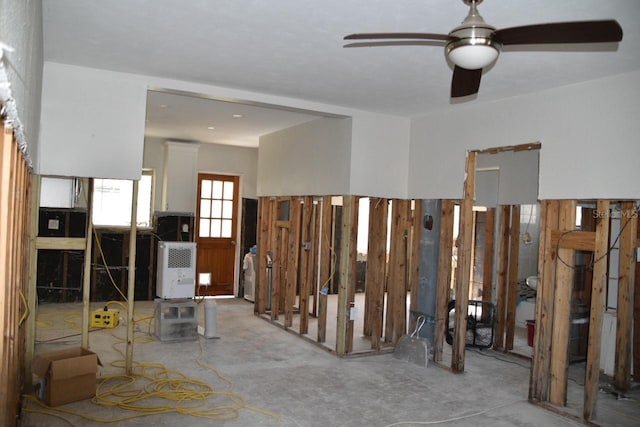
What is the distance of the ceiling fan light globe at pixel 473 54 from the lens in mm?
2375

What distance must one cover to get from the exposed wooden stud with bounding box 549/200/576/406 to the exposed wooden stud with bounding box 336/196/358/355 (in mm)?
2139

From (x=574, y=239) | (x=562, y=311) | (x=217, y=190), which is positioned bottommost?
(x=562, y=311)

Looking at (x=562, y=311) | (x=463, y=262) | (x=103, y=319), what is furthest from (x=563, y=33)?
(x=103, y=319)

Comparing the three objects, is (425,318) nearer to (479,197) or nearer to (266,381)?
(266,381)

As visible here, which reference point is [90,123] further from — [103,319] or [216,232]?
[216,232]

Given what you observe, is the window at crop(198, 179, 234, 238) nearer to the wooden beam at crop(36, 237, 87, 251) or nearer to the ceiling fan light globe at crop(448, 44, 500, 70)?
the wooden beam at crop(36, 237, 87, 251)

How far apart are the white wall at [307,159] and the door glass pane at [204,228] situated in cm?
202

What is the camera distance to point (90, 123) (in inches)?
177

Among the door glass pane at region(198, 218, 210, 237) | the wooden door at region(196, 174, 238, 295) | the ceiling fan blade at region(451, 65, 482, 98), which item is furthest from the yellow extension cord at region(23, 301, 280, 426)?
the door glass pane at region(198, 218, 210, 237)

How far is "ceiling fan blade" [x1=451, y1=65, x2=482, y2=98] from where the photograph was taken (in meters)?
2.97

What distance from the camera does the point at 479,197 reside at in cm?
775

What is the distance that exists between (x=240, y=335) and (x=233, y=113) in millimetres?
2850

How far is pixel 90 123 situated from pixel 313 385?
3119mm

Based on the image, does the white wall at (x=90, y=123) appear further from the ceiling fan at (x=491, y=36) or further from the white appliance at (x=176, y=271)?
the ceiling fan at (x=491, y=36)
